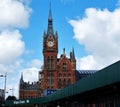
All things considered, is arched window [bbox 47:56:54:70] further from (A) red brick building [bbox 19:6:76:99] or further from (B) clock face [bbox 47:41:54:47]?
(B) clock face [bbox 47:41:54:47]

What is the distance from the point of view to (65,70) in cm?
17462

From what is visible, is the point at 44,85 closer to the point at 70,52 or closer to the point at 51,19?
the point at 70,52

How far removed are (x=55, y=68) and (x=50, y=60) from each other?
183 inches

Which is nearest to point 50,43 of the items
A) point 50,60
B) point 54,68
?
point 50,60

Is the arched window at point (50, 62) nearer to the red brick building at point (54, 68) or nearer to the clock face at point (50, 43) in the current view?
the red brick building at point (54, 68)

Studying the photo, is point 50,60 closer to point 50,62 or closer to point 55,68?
point 50,62

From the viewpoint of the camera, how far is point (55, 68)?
173 metres

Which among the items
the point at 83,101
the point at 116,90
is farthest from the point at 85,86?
the point at 83,101

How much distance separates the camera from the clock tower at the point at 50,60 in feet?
559

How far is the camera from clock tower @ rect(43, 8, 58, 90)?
559 feet

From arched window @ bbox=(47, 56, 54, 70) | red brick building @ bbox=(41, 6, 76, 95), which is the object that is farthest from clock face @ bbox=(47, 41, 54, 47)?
arched window @ bbox=(47, 56, 54, 70)

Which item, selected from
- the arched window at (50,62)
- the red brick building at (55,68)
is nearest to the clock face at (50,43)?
the red brick building at (55,68)

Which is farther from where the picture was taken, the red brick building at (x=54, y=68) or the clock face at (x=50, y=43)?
the clock face at (x=50, y=43)

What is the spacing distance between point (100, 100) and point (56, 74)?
422 feet
